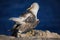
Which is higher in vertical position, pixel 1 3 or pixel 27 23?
pixel 1 3

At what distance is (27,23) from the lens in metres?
3.28

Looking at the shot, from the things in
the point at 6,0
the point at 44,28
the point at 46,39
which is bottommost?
the point at 46,39

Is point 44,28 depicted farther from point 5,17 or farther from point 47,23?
point 5,17

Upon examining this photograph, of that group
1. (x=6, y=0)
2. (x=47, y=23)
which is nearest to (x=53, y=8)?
(x=47, y=23)

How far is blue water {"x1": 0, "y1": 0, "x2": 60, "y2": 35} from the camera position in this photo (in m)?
3.29

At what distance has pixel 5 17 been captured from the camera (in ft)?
10.8

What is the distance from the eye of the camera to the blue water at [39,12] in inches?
129

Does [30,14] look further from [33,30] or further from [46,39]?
[46,39]

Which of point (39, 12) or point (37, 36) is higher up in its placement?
point (39, 12)

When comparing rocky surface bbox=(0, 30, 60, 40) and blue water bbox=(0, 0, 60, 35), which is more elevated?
blue water bbox=(0, 0, 60, 35)

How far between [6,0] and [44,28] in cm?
75

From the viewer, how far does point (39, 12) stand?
3.34m

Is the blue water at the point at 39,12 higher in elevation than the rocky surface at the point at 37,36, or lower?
higher

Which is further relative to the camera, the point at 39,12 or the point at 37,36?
the point at 39,12
